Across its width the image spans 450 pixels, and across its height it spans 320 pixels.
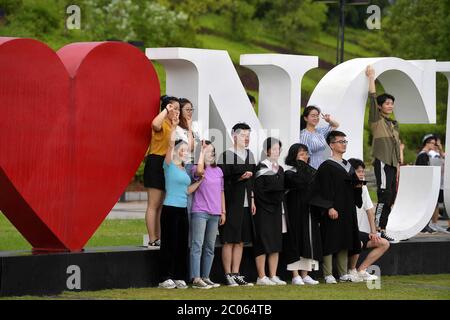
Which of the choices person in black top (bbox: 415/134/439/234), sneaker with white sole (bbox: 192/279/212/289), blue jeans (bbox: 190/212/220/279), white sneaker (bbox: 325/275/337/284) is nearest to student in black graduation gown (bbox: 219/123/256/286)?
blue jeans (bbox: 190/212/220/279)

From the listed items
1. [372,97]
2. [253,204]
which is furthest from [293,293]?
[372,97]

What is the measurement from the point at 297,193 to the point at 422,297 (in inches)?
77.3

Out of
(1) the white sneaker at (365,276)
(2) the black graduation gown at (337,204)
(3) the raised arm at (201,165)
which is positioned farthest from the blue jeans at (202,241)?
(1) the white sneaker at (365,276)

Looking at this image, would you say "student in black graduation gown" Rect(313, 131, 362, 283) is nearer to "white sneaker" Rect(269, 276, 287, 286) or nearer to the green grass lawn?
the green grass lawn

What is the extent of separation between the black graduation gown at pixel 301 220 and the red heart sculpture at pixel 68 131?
5.75ft

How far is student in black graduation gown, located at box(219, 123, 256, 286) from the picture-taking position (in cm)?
1360

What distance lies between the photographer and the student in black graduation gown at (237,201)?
13602 millimetres

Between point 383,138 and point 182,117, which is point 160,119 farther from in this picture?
point 383,138

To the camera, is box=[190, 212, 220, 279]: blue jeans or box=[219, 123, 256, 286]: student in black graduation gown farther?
box=[219, 123, 256, 286]: student in black graduation gown

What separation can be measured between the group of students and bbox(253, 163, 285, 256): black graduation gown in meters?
0.01

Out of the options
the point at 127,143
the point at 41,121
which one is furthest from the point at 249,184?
the point at 41,121

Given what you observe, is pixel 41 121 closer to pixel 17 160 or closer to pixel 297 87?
pixel 17 160

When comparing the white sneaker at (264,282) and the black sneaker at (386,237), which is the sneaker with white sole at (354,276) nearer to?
the black sneaker at (386,237)
